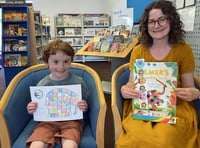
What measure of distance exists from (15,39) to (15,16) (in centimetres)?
48

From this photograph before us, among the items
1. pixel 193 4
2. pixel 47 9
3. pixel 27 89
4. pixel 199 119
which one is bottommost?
pixel 199 119

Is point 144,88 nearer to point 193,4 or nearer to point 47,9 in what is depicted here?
point 193,4

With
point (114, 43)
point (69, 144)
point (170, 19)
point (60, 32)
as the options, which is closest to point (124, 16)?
point (114, 43)

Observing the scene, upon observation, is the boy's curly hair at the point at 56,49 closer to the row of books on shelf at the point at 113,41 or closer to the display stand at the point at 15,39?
the row of books on shelf at the point at 113,41

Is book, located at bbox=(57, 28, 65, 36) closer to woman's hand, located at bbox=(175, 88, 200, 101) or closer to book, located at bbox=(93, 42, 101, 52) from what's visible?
book, located at bbox=(93, 42, 101, 52)

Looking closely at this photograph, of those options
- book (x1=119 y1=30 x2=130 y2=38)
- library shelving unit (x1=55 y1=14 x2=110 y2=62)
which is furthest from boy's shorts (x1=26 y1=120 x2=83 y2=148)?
library shelving unit (x1=55 y1=14 x2=110 y2=62)

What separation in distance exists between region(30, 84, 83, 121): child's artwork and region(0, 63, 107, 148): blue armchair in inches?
5.1

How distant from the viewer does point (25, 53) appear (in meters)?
4.27

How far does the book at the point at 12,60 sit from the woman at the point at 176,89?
11.2 feet

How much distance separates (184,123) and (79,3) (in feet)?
26.0

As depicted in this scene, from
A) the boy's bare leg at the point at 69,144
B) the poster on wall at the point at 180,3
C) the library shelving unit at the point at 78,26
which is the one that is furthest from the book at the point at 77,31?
the boy's bare leg at the point at 69,144

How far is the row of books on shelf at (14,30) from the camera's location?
410 cm

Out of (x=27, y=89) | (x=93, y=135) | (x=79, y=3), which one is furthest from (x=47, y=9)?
(x=93, y=135)

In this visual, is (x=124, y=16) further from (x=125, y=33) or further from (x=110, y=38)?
(x=110, y=38)
